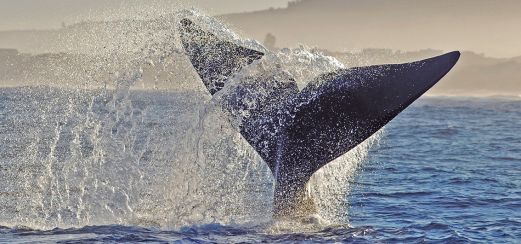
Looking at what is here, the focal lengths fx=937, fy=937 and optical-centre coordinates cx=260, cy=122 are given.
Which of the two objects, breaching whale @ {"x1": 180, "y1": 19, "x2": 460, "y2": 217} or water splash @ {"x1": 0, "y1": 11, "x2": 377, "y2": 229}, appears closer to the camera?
breaching whale @ {"x1": 180, "y1": 19, "x2": 460, "y2": 217}

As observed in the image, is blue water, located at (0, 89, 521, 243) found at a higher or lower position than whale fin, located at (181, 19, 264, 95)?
lower

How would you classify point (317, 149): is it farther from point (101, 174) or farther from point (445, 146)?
point (445, 146)

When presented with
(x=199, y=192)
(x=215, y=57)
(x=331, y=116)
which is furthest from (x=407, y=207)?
(x=331, y=116)

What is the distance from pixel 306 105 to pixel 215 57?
1.47 m

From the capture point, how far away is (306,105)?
31.3ft

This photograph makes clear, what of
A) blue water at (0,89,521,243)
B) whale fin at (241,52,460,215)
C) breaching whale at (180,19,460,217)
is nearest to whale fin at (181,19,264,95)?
breaching whale at (180,19,460,217)

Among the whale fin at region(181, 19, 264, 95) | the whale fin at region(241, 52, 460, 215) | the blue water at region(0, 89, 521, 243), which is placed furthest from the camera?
the blue water at region(0, 89, 521, 243)

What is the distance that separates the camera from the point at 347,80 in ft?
30.3

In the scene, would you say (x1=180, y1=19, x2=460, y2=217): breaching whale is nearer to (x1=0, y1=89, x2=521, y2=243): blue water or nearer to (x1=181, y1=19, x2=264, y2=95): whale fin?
(x1=181, y1=19, x2=264, y2=95): whale fin

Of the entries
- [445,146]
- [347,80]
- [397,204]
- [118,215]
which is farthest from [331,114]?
[445,146]

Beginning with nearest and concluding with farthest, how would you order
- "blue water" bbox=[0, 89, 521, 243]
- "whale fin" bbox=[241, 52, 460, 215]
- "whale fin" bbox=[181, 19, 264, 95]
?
1. "whale fin" bbox=[241, 52, 460, 215]
2. "whale fin" bbox=[181, 19, 264, 95]
3. "blue water" bbox=[0, 89, 521, 243]

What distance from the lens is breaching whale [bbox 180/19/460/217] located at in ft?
30.1

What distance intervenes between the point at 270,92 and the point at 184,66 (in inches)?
80.6

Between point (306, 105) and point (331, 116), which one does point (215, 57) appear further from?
point (331, 116)
